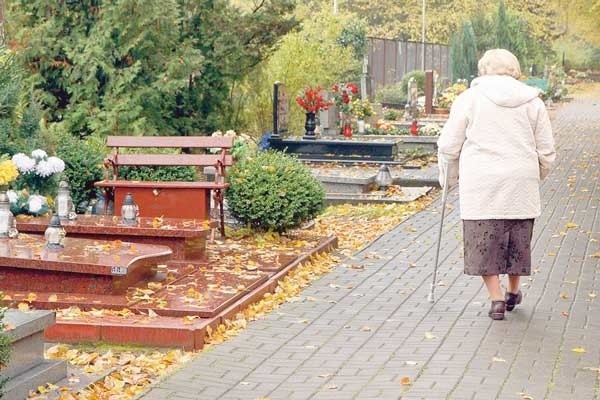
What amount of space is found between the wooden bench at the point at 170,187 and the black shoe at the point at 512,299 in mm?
3810

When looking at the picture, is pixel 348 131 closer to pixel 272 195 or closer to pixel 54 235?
pixel 272 195

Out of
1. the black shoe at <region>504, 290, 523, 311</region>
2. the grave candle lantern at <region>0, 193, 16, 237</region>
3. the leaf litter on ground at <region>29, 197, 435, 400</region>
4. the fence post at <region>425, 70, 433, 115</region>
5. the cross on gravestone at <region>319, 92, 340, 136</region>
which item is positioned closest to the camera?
the leaf litter on ground at <region>29, 197, 435, 400</region>

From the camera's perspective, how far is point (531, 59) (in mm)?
66000

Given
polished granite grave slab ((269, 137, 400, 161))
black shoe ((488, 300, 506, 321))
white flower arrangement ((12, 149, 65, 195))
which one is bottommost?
black shoe ((488, 300, 506, 321))

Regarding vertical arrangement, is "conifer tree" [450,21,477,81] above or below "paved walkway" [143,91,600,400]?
above

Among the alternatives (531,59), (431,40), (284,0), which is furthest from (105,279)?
(431,40)

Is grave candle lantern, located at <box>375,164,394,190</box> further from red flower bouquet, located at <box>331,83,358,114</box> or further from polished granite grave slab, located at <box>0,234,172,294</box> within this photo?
polished granite grave slab, located at <box>0,234,172,294</box>

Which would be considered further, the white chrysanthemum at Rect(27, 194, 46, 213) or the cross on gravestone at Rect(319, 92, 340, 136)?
the cross on gravestone at Rect(319, 92, 340, 136)

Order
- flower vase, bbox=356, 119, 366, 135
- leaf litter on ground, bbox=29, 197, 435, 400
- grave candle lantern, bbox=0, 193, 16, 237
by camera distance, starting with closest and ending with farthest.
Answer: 1. leaf litter on ground, bbox=29, 197, 435, 400
2. grave candle lantern, bbox=0, 193, 16, 237
3. flower vase, bbox=356, 119, 366, 135

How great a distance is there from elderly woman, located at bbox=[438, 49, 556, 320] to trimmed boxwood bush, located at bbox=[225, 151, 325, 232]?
348 centimetres

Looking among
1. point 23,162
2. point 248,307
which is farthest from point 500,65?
point 23,162

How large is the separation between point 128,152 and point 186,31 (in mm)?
7369

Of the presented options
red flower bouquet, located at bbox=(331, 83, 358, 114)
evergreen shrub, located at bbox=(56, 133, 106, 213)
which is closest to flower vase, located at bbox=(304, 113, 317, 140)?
red flower bouquet, located at bbox=(331, 83, 358, 114)

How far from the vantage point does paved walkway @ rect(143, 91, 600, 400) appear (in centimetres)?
704
